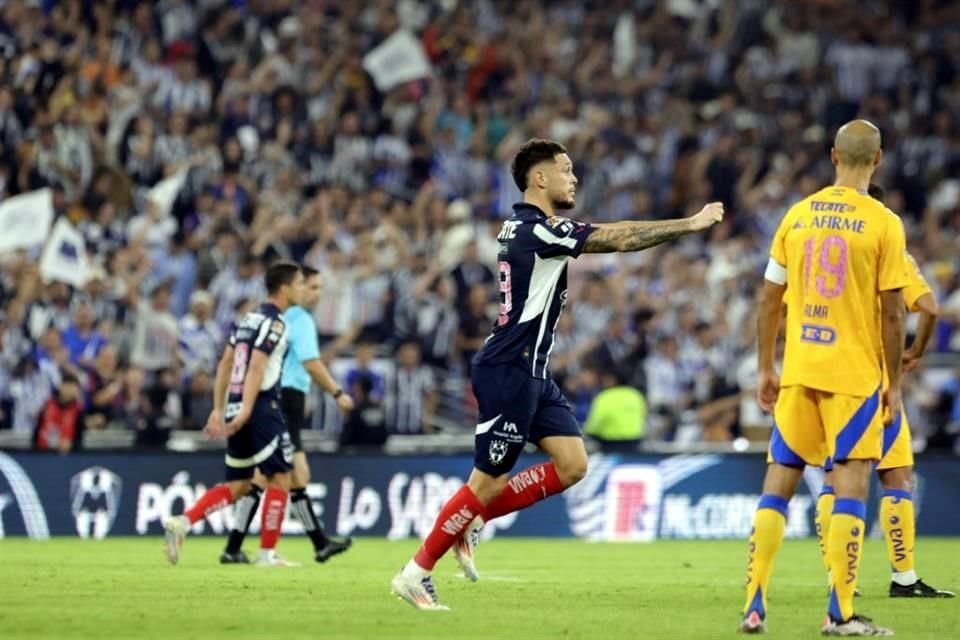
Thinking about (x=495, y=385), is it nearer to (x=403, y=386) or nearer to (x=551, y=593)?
(x=551, y=593)

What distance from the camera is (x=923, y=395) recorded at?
25.2 meters

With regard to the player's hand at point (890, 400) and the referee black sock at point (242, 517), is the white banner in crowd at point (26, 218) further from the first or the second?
the player's hand at point (890, 400)

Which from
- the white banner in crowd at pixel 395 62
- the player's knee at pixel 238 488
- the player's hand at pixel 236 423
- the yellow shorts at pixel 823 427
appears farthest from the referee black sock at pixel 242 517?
the white banner in crowd at pixel 395 62

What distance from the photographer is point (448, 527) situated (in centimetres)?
1103

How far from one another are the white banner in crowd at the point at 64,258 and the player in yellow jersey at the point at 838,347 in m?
13.9

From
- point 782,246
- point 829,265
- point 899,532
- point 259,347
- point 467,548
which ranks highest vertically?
point 782,246

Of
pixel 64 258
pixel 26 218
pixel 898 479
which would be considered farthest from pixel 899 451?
pixel 26 218

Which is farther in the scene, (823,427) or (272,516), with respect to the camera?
(272,516)

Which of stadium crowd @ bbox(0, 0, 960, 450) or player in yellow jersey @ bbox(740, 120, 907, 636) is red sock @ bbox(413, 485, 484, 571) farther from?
stadium crowd @ bbox(0, 0, 960, 450)

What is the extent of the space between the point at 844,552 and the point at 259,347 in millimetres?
7227

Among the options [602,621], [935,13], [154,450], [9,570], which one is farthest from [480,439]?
[935,13]

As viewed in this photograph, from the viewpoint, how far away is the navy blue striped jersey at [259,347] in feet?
52.2

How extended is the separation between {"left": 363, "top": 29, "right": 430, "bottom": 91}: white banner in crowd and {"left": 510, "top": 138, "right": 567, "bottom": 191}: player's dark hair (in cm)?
1617

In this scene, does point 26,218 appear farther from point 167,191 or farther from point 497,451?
point 497,451
